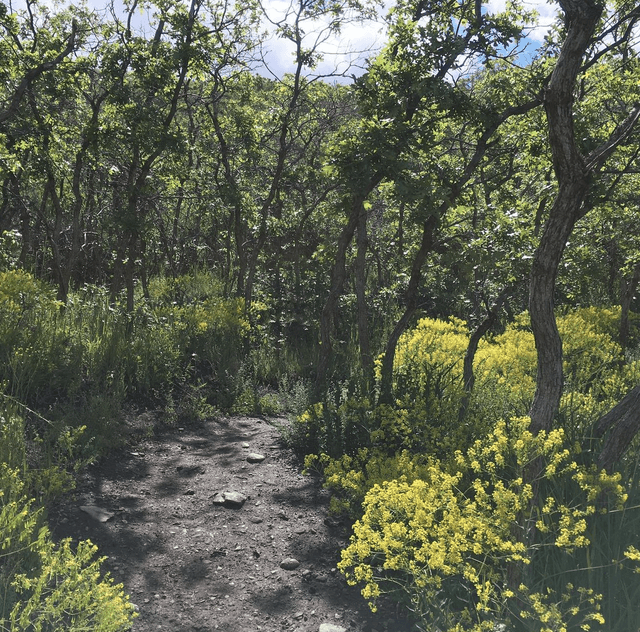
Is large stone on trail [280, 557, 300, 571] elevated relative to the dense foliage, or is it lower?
lower

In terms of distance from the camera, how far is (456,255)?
5293 millimetres

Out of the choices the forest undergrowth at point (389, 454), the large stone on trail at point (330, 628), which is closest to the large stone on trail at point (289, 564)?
the forest undergrowth at point (389, 454)

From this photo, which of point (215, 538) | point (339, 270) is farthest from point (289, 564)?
point (339, 270)

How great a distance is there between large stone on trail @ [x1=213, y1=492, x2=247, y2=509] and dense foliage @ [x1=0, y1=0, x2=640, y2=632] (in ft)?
2.39

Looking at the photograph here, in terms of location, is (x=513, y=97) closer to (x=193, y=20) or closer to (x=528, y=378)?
(x=528, y=378)

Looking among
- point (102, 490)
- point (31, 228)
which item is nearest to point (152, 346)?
point (102, 490)

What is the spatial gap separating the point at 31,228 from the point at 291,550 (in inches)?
399

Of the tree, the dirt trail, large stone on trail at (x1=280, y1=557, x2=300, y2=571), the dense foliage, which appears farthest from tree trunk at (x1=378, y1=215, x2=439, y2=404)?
the tree

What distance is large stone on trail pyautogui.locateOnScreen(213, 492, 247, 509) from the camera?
4.12 metres

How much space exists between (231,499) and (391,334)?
8.02 feet

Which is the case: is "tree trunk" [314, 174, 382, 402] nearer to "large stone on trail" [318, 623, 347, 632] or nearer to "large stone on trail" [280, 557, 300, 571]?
"large stone on trail" [280, 557, 300, 571]

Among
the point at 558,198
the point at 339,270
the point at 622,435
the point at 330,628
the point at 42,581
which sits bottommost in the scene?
the point at 330,628

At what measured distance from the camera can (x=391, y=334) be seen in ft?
19.0

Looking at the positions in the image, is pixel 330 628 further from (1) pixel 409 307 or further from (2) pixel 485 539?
(1) pixel 409 307
